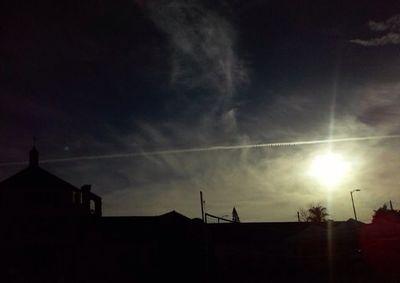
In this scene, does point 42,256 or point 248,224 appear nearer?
point 42,256

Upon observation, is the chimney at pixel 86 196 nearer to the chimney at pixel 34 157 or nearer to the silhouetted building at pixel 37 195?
the silhouetted building at pixel 37 195

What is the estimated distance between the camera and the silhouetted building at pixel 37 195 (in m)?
34.1

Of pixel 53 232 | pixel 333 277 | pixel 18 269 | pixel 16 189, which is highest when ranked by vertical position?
pixel 16 189

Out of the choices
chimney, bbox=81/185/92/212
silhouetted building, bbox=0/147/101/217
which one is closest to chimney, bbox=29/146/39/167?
silhouetted building, bbox=0/147/101/217

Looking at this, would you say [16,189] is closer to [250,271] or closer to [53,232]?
[53,232]

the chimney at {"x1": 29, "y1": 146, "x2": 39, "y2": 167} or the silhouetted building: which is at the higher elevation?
the chimney at {"x1": 29, "y1": 146, "x2": 39, "y2": 167}

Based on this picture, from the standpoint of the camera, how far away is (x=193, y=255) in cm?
2884

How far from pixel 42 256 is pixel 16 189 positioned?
8029 mm

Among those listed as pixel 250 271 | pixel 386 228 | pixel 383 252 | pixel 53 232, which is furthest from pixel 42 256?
pixel 386 228

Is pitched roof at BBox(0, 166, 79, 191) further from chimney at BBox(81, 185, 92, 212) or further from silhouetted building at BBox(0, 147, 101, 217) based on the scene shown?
chimney at BBox(81, 185, 92, 212)

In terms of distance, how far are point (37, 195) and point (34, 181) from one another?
1.33 meters

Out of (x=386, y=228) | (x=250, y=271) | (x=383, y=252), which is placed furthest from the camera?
(x=386, y=228)

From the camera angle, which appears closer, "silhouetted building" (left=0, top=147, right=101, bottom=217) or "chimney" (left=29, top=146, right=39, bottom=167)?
"silhouetted building" (left=0, top=147, right=101, bottom=217)

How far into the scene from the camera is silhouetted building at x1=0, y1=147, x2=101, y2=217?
34094mm
